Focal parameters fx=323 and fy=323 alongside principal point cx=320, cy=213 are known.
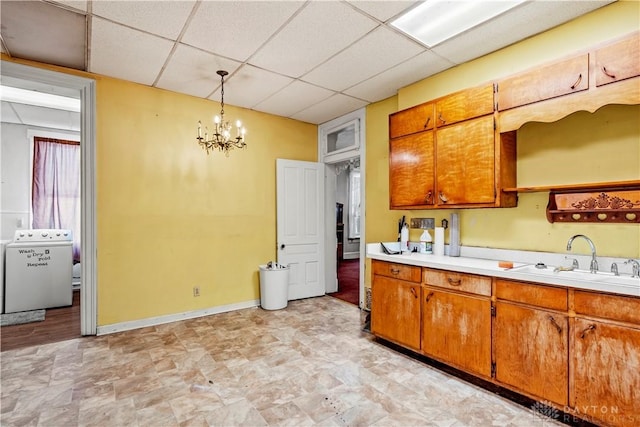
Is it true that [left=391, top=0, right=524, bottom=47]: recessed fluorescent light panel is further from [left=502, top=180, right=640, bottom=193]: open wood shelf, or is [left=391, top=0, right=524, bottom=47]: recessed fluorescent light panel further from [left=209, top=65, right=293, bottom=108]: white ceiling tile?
[left=209, top=65, right=293, bottom=108]: white ceiling tile

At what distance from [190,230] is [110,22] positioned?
2.44 m

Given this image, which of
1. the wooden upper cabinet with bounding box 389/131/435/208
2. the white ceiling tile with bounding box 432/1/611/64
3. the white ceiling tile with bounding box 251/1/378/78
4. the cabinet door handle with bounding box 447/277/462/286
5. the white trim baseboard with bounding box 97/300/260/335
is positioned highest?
the white ceiling tile with bounding box 251/1/378/78

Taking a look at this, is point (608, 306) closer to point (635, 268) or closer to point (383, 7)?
point (635, 268)

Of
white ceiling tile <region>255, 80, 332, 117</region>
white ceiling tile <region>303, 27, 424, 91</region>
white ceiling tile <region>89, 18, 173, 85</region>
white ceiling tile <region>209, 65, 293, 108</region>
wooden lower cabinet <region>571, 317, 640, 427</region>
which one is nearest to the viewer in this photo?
wooden lower cabinet <region>571, 317, 640, 427</region>

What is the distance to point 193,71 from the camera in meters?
3.53

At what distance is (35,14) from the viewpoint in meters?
2.53

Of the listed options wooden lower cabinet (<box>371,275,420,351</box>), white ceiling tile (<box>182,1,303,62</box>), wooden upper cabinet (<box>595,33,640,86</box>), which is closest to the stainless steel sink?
wooden lower cabinet (<box>371,275,420,351</box>)

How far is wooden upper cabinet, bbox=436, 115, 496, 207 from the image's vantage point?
276cm

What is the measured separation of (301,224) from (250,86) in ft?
7.30

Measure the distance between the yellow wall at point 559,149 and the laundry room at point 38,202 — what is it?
461 cm

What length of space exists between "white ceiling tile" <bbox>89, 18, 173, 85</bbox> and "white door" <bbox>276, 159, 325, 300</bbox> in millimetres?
2125

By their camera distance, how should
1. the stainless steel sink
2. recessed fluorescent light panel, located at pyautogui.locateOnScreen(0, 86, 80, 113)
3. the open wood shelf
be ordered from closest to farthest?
the stainless steel sink
the open wood shelf
recessed fluorescent light panel, located at pyautogui.locateOnScreen(0, 86, 80, 113)

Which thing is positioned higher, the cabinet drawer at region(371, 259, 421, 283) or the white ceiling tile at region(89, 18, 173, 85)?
the white ceiling tile at region(89, 18, 173, 85)

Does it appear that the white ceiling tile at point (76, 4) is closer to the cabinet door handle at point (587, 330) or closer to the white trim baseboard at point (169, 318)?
the white trim baseboard at point (169, 318)
